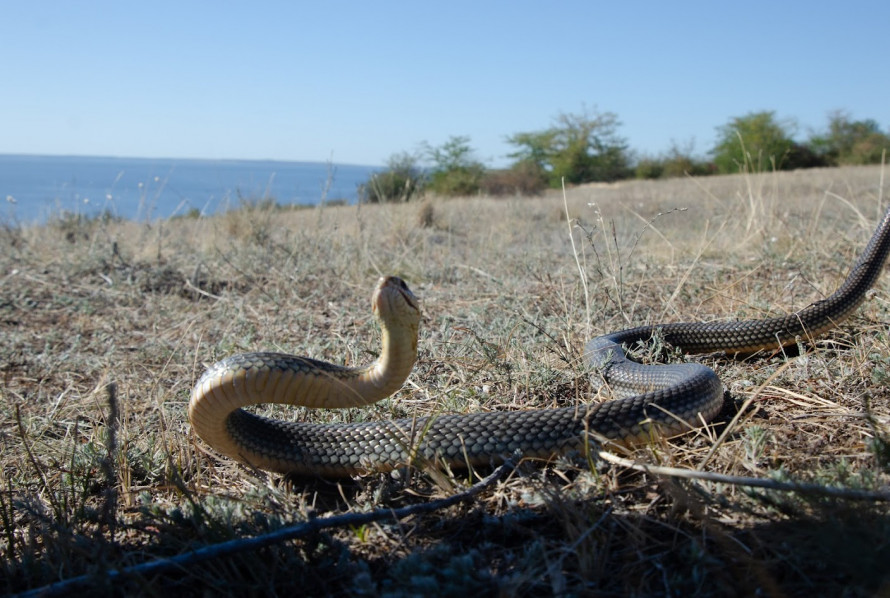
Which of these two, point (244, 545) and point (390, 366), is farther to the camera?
point (390, 366)

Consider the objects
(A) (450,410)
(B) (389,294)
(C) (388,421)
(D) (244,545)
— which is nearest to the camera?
(D) (244,545)

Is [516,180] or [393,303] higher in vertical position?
[516,180]

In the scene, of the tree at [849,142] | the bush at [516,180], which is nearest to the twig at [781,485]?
the bush at [516,180]

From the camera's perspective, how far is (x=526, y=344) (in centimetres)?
407

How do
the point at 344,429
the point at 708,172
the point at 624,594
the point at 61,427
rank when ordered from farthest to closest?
the point at 708,172, the point at 61,427, the point at 344,429, the point at 624,594

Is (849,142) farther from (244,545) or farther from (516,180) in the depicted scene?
(244,545)

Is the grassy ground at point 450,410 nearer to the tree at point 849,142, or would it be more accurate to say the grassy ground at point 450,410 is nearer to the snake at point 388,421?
the snake at point 388,421

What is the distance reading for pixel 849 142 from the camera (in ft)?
106

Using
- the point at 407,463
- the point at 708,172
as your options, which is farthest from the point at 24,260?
the point at 708,172

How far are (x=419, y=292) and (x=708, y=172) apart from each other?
95.5 ft

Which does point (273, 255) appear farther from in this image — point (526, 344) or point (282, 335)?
point (526, 344)

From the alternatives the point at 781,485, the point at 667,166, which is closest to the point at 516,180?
the point at 667,166

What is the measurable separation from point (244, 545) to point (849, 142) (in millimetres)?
36767

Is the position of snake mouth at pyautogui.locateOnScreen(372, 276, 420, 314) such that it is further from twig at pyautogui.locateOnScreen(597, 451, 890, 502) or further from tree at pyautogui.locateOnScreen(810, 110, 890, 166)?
tree at pyautogui.locateOnScreen(810, 110, 890, 166)
